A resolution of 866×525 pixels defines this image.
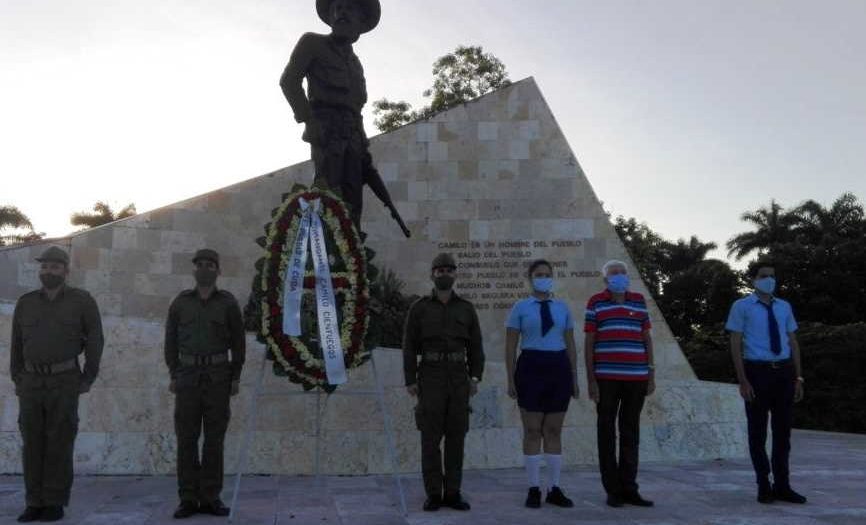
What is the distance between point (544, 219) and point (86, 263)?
7054 millimetres

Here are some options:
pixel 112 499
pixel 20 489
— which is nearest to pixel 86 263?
pixel 20 489

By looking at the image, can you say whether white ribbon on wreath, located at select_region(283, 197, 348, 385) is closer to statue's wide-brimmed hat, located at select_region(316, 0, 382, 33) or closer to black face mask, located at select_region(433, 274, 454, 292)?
black face mask, located at select_region(433, 274, 454, 292)

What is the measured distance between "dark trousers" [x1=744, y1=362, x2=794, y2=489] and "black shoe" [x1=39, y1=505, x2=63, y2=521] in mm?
4681

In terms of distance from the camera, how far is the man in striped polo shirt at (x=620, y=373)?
536cm

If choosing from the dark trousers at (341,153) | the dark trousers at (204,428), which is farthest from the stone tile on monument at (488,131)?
the dark trousers at (204,428)

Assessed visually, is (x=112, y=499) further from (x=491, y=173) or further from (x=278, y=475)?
(x=491, y=173)

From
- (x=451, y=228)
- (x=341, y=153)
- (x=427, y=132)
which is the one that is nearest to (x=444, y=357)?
(x=341, y=153)

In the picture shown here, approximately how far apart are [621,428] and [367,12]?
13.9ft

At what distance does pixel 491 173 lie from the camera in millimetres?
12633

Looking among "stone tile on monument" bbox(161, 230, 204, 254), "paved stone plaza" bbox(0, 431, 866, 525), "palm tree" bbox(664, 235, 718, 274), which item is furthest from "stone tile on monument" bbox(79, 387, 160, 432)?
"palm tree" bbox(664, 235, 718, 274)

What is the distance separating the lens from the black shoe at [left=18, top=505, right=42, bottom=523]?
185 inches

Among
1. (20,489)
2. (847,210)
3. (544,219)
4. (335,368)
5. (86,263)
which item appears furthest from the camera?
(847,210)

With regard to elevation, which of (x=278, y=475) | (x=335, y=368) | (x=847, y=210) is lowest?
(x=278, y=475)

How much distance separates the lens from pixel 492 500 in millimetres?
5473
